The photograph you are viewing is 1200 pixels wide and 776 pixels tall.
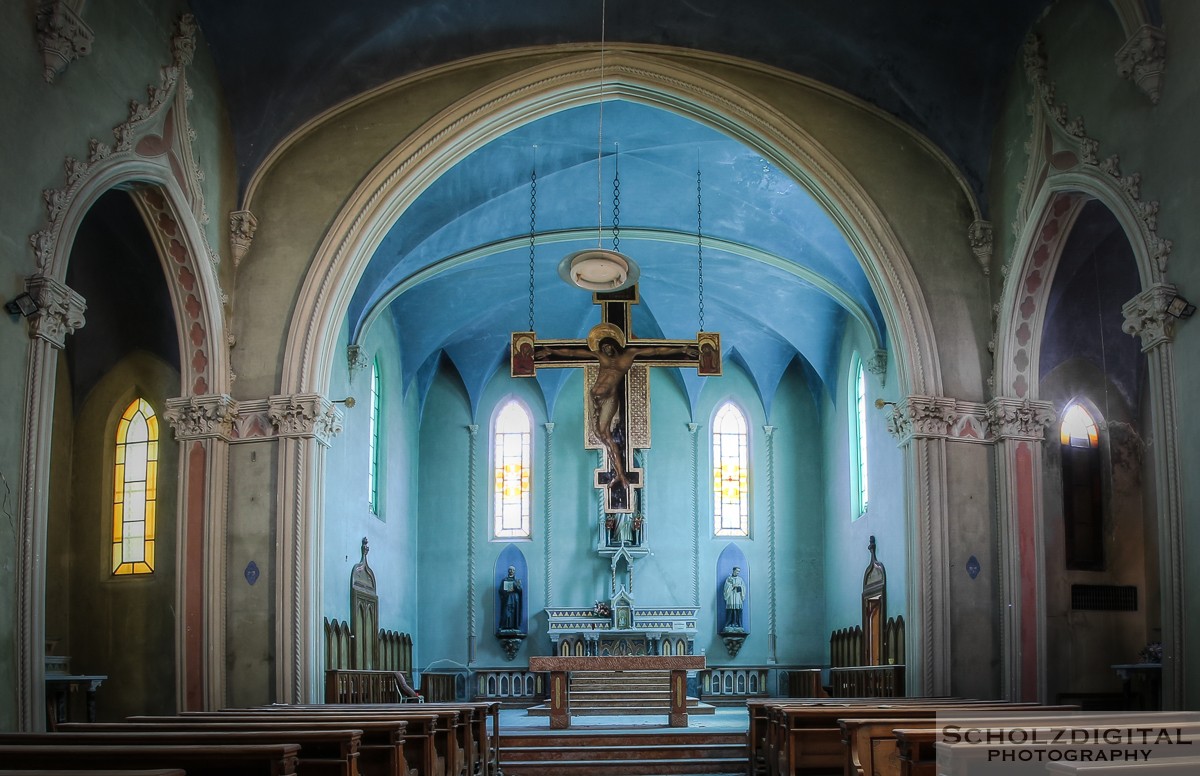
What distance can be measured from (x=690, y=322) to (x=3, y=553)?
15.6m

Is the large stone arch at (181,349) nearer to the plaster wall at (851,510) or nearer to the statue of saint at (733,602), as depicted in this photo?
the plaster wall at (851,510)

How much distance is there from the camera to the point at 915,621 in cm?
1408

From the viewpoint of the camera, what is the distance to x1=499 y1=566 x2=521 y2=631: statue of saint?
23.2 meters

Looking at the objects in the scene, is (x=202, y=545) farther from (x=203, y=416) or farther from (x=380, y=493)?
(x=380, y=493)

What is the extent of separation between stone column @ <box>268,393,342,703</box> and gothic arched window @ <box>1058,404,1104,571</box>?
10.3m

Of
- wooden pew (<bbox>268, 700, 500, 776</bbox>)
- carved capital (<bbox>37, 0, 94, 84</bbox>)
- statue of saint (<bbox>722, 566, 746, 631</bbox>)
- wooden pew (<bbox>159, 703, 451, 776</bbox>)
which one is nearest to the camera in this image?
wooden pew (<bbox>159, 703, 451, 776</bbox>)

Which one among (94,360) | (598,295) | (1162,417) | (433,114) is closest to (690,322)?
(598,295)

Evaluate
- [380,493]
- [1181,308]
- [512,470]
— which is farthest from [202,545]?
[512,470]

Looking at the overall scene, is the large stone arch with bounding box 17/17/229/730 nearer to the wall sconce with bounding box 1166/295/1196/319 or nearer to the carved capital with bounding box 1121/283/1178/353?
the carved capital with bounding box 1121/283/1178/353

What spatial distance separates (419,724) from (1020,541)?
8414mm

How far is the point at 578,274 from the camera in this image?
43.8 ft

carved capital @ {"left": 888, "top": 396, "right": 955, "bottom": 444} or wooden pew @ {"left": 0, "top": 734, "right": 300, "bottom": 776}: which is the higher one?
carved capital @ {"left": 888, "top": 396, "right": 955, "bottom": 444}

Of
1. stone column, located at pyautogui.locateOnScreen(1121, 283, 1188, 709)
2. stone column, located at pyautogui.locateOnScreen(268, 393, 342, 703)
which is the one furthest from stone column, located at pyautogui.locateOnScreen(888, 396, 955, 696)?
stone column, located at pyautogui.locateOnScreen(268, 393, 342, 703)

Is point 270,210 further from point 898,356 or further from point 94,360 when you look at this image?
point 898,356
